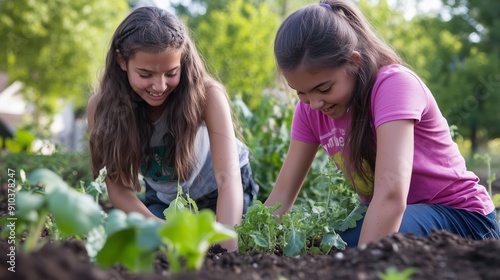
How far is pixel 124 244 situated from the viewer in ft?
5.03

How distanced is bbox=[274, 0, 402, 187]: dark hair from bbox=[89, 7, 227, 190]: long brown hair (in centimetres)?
56

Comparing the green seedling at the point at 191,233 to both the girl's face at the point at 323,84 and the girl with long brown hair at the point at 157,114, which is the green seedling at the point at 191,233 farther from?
the girl with long brown hair at the point at 157,114

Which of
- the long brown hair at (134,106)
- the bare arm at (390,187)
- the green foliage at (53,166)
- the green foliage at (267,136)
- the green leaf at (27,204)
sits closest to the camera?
the green leaf at (27,204)

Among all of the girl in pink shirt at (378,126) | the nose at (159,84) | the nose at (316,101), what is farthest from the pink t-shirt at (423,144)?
the nose at (159,84)

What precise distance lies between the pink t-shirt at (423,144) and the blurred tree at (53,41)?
51.8 feet

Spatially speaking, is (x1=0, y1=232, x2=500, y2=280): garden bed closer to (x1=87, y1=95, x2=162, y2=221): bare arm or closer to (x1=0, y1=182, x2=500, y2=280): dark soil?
(x1=0, y1=182, x2=500, y2=280): dark soil

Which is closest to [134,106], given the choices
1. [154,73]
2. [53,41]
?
[154,73]

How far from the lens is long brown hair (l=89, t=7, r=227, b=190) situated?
9.62ft

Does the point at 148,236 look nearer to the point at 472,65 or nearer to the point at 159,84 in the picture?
the point at 159,84

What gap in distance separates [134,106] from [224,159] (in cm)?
55

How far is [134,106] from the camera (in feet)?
10.1

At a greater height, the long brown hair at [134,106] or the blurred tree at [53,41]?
the long brown hair at [134,106]

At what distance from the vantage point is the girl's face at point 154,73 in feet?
9.20

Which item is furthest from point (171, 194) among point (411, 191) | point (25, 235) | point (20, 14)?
point (20, 14)
